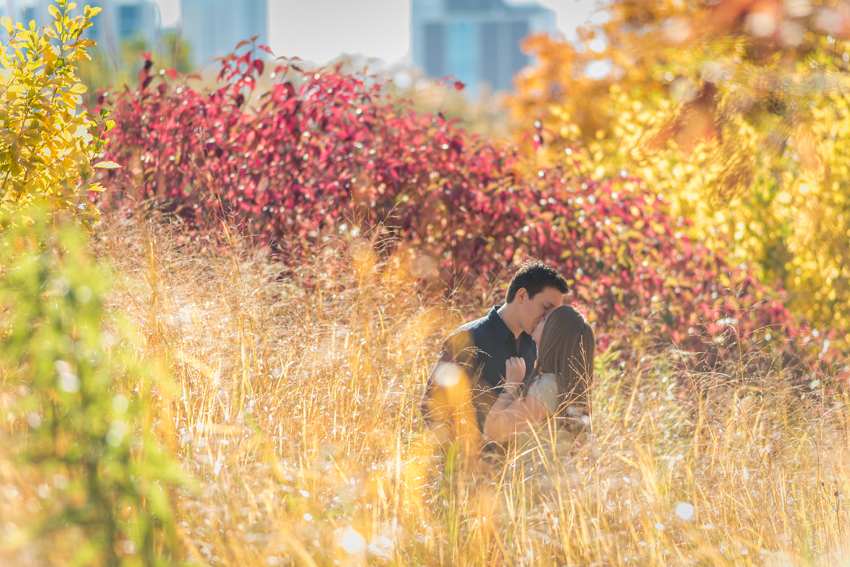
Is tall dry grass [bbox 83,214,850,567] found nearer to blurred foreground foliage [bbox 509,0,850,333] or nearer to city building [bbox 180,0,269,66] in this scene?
blurred foreground foliage [bbox 509,0,850,333]

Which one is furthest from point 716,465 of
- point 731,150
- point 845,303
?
point 845,303

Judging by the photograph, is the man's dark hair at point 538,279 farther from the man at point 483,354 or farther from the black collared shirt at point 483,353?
the black collared shirt at point 483,353

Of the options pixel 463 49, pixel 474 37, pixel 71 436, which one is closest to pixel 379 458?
pixel 71 436

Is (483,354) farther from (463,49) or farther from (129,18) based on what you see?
(463,49)

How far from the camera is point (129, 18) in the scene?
120 m

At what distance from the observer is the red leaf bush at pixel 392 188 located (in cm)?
438

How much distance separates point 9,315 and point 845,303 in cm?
560

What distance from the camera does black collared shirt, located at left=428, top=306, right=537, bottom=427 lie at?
3.01 m

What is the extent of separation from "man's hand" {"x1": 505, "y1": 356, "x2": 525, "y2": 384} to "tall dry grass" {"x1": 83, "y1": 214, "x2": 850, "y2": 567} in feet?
1.06

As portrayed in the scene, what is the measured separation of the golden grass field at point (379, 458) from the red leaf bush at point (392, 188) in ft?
2.34

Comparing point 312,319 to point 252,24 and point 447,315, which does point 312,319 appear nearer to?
point 447,315

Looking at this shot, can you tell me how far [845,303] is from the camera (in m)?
5.53

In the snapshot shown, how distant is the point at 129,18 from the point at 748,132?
133249 mm

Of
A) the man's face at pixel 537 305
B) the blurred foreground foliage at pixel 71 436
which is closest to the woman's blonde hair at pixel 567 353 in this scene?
the man's face at pixel 537 305
